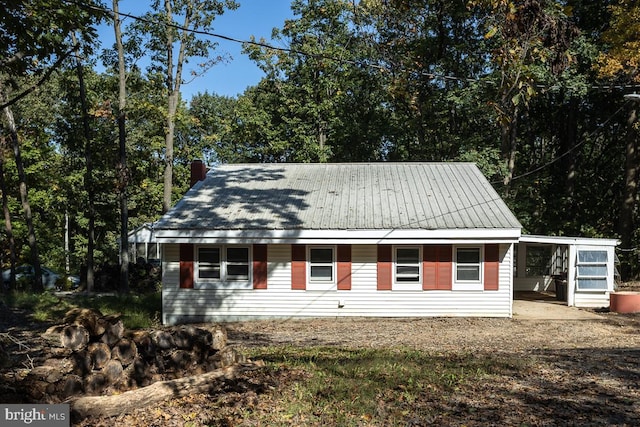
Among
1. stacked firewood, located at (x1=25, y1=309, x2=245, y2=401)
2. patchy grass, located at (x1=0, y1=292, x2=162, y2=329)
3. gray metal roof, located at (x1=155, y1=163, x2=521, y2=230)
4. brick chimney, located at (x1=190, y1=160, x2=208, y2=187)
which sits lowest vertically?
patchy grass, located at (x1=0, y1=292, x2=162, y2=329)

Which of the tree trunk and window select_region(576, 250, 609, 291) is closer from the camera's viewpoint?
the tree trunk

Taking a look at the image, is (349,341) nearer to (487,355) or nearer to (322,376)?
(487,355)

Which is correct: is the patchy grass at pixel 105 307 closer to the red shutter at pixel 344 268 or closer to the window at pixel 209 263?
the window at pixel 209 263

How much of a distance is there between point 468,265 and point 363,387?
1038 centimetres

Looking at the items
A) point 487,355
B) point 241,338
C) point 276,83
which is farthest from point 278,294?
point 276,83

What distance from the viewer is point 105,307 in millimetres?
17078

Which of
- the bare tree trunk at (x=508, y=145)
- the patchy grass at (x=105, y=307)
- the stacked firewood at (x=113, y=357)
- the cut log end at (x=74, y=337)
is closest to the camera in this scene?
the stacked firewood at (x=113, y=357)

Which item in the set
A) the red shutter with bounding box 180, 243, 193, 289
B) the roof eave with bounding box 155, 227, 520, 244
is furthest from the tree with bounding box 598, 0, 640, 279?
the red shutter with bounding box 180, 243, 193, 289

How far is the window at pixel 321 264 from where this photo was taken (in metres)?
16.9

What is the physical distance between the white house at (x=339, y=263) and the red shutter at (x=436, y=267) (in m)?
0.03

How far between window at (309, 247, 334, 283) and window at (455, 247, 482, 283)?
13.4 feet

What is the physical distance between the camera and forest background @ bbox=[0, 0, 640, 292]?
2361cm

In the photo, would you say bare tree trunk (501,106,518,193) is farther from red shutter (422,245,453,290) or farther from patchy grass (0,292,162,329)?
patchy grass (0,292,162,329)

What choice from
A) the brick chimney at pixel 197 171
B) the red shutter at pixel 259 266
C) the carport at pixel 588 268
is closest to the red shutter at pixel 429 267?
the carport at pixel 588 268
